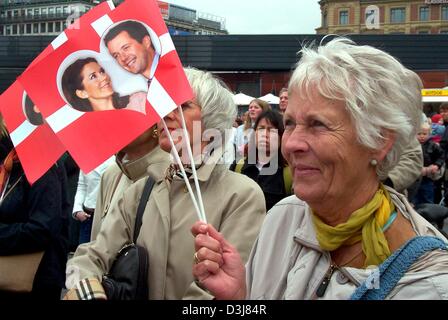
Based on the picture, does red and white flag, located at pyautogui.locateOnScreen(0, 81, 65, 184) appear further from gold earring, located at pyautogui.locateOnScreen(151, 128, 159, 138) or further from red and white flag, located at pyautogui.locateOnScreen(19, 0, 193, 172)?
gold earring, located at pyautogui.locateOnScreen(151, 128, 159, 138)

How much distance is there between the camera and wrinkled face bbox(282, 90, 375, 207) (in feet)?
5.07

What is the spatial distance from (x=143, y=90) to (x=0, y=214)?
155 centimetres

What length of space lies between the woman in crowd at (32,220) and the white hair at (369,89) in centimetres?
184

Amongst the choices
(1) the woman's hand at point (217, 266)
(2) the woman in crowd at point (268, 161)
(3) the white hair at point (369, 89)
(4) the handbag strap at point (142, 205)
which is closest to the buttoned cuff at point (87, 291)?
(4) the handbag strap at point (142, 205)

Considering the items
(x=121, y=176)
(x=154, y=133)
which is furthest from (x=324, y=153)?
(x=121, y=176)

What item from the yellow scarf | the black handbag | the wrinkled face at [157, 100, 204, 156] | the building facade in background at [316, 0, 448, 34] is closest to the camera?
the yellow scarf

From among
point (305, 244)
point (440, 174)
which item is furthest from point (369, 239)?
point (440, 174)

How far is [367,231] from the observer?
5.00ft

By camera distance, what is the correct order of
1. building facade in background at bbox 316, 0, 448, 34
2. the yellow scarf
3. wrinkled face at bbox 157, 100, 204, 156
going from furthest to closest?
building facade in background at bbox 316, 0, 448, 34
wrinkled face at bbox 157, 100, 204, 156
the yellow scarf

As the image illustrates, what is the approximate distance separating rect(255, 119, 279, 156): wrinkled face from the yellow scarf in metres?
2.52

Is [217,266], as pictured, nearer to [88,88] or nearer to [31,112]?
[88,88]

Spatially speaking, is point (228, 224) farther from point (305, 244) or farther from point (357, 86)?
point (357, 86)

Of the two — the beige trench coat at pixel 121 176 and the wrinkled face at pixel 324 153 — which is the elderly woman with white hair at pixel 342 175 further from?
the beige trench coat at pixel 121 176

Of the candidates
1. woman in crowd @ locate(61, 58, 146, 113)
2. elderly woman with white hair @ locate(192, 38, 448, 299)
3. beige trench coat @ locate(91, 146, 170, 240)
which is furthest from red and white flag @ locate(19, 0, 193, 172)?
beige trench coat @ locate(91, 146, 170, 240)
